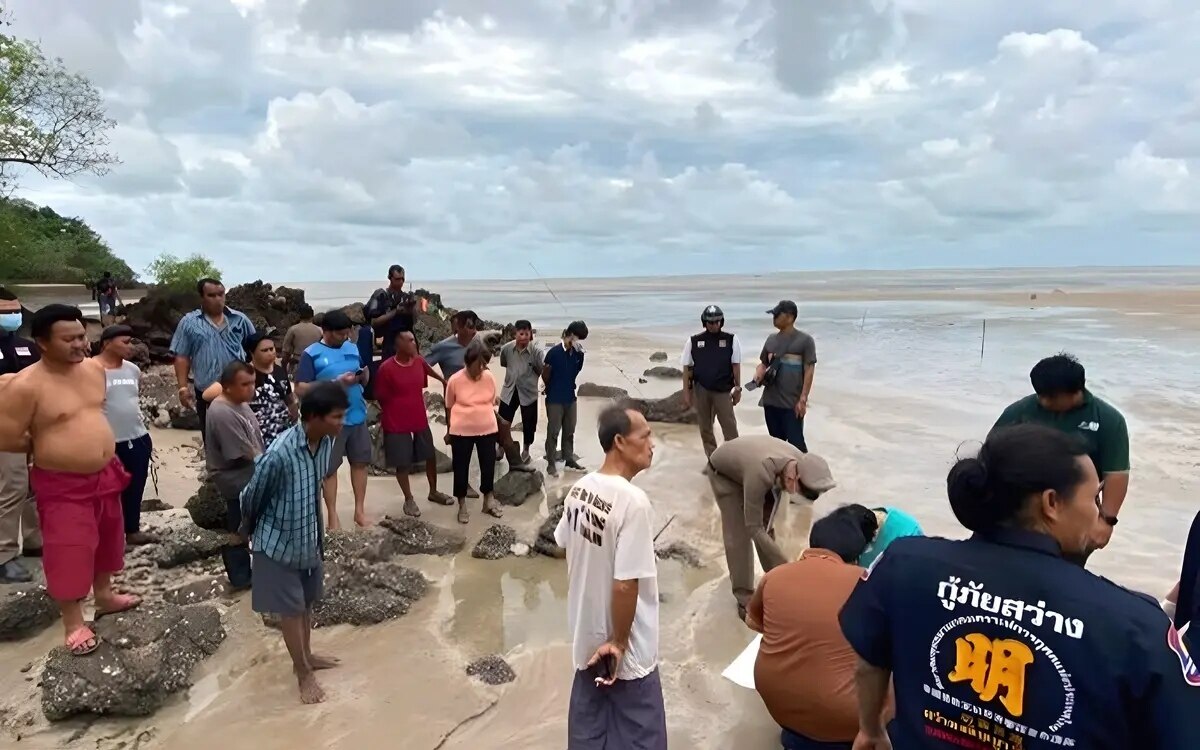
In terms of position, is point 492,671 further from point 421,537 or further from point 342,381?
point 342,381

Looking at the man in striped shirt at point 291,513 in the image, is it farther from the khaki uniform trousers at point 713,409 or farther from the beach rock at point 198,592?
the khaki uniform trousers at point 713,409

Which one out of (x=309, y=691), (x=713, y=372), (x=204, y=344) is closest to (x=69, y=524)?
(x=309, y=691)

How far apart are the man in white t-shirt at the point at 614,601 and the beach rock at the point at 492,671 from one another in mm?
1379

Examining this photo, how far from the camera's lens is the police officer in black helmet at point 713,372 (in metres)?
7.97

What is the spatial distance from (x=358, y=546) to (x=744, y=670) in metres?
2.94

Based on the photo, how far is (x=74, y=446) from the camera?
4.22 m

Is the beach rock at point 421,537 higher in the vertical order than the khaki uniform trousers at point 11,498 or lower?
lower

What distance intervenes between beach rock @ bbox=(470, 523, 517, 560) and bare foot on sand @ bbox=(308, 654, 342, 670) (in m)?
1.78

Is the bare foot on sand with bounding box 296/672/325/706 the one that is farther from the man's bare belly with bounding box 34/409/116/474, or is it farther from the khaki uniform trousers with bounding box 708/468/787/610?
the khaki uniform trousers with bounding box 708/468/787/610

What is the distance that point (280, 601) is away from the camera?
13.0 ft

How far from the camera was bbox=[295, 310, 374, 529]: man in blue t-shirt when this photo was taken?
6133mm

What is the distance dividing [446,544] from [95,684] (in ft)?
8.99

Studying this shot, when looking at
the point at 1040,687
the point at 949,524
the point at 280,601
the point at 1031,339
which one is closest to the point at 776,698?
the point at 1040,687

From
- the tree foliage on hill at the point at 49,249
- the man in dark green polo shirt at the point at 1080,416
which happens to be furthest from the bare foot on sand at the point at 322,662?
the tree foliage on hill at the point at 49,249
